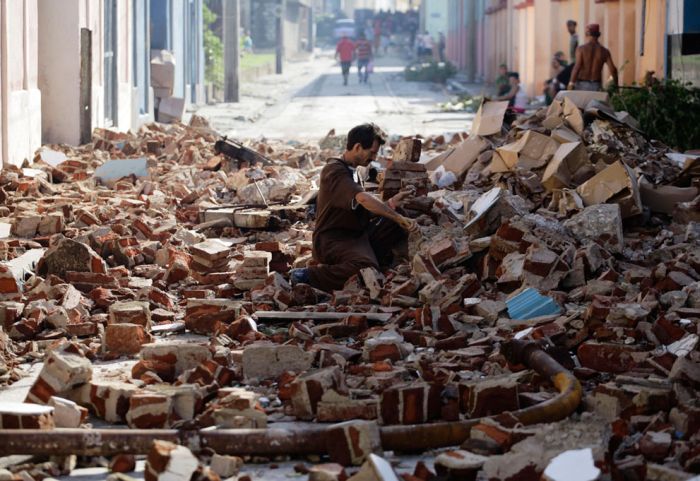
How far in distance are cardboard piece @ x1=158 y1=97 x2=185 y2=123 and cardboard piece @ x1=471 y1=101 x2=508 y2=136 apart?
13343 mm

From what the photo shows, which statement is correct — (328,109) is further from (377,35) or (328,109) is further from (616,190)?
(377,35)

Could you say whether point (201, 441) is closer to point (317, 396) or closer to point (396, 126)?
point (317, 396)

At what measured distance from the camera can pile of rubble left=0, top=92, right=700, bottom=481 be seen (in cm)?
512

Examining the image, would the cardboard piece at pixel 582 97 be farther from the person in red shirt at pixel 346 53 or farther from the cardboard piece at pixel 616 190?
the person in red shirt at pixel 346 53

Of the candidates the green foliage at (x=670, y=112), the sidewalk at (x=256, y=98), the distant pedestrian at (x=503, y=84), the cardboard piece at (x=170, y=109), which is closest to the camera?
the green foliage at (x=670, y=112)

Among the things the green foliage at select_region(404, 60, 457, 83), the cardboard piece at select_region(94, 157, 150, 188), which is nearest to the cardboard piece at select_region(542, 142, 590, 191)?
the cardboard piece at select_region(94, 157, 150, 188)

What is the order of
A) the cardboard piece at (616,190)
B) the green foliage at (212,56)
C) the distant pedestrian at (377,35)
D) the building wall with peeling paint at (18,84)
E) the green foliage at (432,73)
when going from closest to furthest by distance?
1. the cardboard piece at (616,190)
2. the building wall with peeling paint at (18,84)
3. the green foliage at (212,56)
4. the green foliage at (432,73)
5. the distant pedestrian at (377,35)

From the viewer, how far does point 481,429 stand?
16.8 feet

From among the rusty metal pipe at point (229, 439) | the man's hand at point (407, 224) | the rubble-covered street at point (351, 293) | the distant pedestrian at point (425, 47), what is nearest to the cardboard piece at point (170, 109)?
the rubble-covered street at point (351, 293)

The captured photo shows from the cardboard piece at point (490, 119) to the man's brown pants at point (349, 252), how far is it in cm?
319

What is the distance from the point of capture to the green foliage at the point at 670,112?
14922mm

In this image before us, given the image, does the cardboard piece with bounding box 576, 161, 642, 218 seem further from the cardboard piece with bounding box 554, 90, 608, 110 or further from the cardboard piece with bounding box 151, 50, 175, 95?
the cardboard piece with bounding box 151, 50, 175, 95

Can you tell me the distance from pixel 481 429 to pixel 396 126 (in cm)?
1961

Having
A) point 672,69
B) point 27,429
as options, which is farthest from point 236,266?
point 672,69
